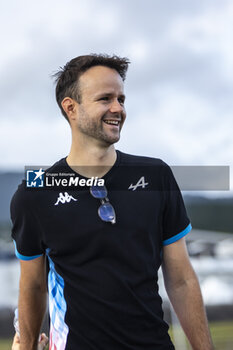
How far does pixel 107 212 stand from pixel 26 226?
1.39ft

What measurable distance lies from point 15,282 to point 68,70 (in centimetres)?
759

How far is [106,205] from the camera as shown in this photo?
2.34 meters

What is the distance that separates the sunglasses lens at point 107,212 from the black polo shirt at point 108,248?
2cm

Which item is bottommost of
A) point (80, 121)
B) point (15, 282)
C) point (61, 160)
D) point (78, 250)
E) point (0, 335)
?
point (0, 335)

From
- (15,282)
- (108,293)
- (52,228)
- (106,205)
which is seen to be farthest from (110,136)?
(15,282)

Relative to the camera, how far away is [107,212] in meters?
2.31

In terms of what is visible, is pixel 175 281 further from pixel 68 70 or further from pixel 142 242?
pixel 68 70

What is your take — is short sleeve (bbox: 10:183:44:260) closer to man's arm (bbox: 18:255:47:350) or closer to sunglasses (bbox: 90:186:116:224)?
man's arm (bbox: 18:255:47:350)

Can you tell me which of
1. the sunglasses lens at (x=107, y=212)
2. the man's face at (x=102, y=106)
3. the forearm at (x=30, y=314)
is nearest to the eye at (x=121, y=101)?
the man's face at (x=102, y=106)

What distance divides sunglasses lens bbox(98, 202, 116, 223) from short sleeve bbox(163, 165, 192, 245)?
0.29 m

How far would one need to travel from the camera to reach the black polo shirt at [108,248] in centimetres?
221

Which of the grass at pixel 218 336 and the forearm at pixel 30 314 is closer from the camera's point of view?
the forearm at pixel 30 314

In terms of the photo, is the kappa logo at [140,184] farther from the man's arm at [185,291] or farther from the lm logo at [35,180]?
the lm logo at [35,180]

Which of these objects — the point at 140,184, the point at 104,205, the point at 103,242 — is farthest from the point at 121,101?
the point at 103,242
